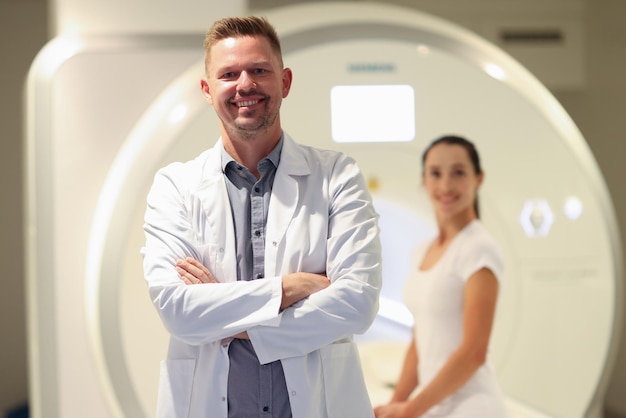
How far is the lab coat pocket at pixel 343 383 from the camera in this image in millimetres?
1266

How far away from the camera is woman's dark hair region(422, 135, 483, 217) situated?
218 cm

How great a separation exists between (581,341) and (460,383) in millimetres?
424

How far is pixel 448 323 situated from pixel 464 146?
444 mm

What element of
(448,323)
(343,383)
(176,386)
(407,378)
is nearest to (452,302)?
(448,323)

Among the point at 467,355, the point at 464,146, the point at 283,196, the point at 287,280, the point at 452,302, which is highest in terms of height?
the point at 464,146

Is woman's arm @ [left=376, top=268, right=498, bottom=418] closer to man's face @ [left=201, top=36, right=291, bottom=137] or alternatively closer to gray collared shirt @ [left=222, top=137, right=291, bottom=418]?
gray collared shirt @ [left=222, top=137, right=291, bottom=418]

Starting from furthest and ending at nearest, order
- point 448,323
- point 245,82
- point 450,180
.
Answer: point 450,180, point 448,323, point 245,82

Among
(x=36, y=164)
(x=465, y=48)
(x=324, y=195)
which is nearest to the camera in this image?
(x=324, y=195)

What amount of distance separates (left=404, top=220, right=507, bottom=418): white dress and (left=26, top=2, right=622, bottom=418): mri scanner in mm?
62

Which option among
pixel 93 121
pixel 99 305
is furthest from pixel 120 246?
pixel 93 121

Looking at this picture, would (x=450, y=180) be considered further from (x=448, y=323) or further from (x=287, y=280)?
(x=287, y=280)

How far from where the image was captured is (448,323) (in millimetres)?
2068

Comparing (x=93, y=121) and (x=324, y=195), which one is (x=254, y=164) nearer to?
(x=324, y=195)

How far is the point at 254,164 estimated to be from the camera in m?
1.32
